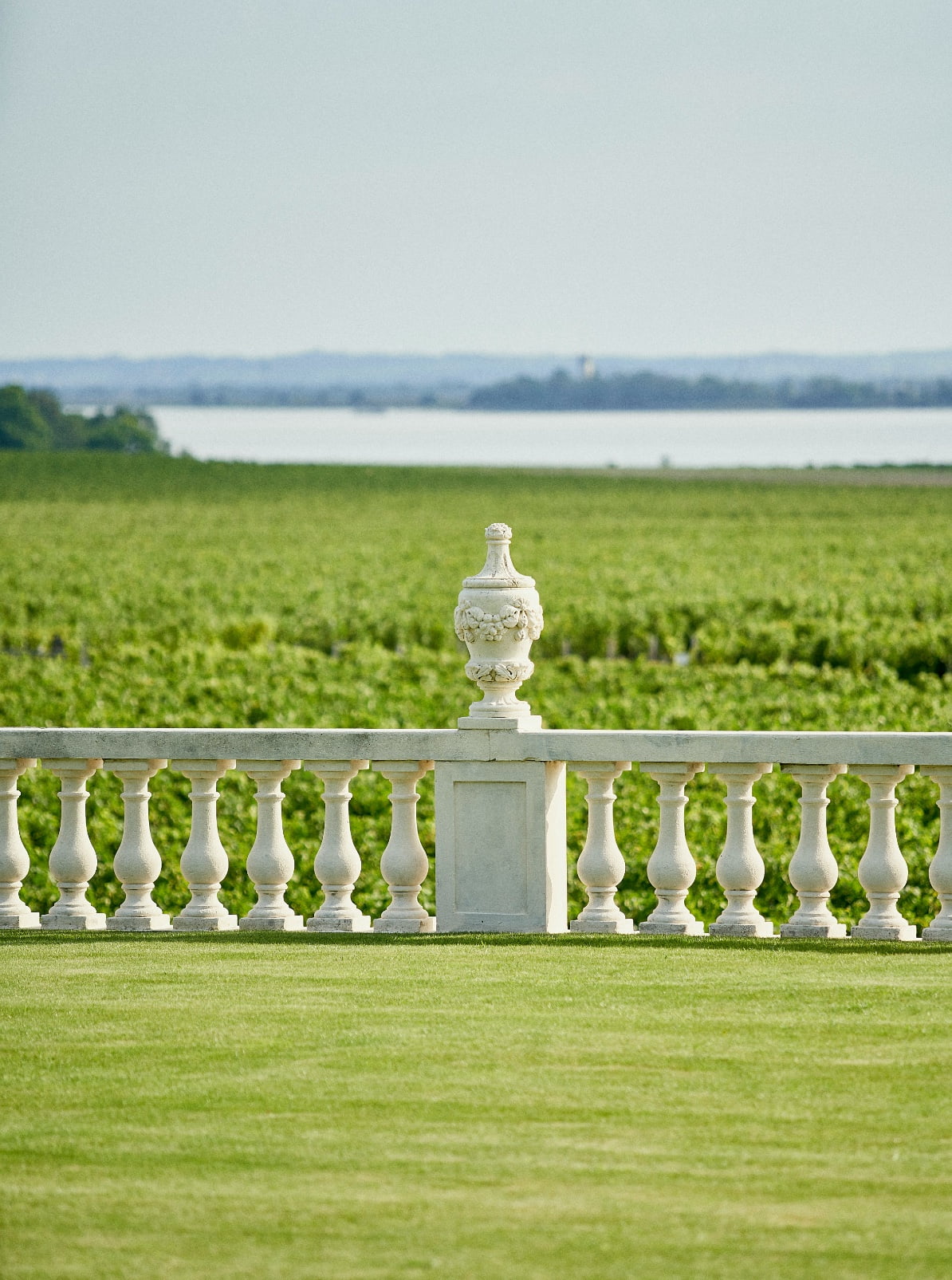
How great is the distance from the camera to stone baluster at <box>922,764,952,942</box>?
776cm

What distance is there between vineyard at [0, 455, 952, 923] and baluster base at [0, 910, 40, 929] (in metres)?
6.21

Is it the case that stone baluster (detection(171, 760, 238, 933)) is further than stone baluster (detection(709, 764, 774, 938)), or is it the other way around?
stone baluster (detection(171, 760, 238, 933))

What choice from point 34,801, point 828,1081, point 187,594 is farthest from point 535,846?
point 187,594

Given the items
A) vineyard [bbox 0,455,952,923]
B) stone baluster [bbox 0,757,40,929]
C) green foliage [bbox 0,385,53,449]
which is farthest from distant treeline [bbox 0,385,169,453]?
stone baluster [bbox 0,757,40,929]

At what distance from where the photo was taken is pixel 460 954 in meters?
7.50

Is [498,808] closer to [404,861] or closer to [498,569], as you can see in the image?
[404,861]

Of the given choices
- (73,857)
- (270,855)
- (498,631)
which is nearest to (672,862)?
(498,631)

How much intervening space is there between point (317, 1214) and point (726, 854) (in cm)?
377

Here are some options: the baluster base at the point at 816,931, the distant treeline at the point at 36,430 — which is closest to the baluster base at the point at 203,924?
the baluster base at the point at 816,931

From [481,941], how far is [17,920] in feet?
6.87

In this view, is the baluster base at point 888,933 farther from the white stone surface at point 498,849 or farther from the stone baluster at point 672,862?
the white stone surface at point 498,849

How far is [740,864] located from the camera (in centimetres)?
801

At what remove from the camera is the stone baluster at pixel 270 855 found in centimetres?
825

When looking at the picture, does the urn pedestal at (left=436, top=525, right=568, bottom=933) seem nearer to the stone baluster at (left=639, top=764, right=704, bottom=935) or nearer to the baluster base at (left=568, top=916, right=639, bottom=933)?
the baluster base at (left=568, top=916, right=639, bottom=933)
